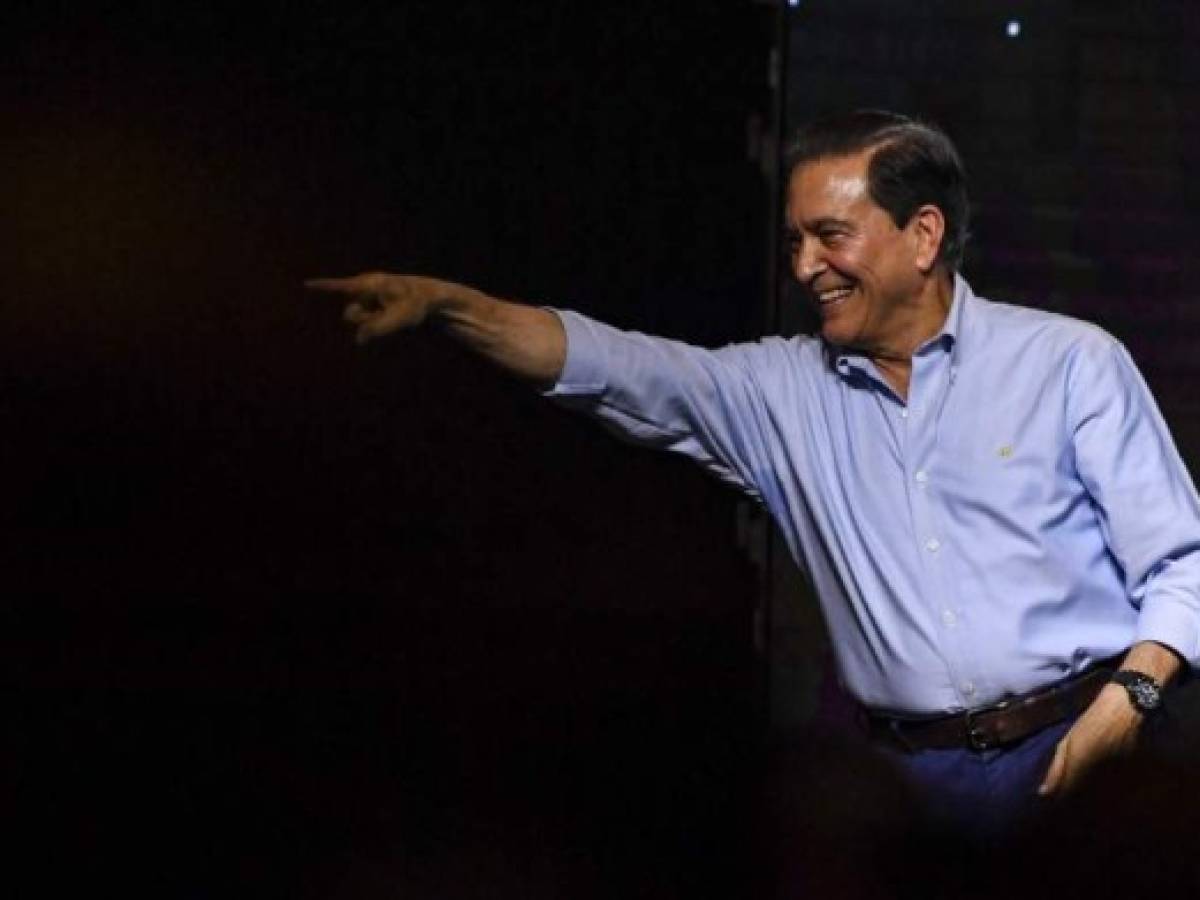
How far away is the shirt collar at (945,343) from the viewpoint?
1982 millimetres

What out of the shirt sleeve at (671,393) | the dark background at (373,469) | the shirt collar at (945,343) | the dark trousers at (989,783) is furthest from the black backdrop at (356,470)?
the shirt collar at (945,343)

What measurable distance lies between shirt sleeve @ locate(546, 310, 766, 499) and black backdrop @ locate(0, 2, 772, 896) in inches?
21.2

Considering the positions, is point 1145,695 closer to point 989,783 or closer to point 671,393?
point 989,783

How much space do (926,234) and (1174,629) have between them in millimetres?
540

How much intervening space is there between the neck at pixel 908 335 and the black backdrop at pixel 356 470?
25.6 inches

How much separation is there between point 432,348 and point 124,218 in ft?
1.59

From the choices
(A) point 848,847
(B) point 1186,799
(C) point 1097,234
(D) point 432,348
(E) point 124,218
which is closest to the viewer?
(B) point 1186,799

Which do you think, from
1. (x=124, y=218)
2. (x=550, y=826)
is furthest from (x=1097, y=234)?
(x=124, y=218)

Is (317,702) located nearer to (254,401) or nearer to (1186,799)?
(254,401)

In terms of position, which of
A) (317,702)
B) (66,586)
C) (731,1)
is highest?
(731,1)

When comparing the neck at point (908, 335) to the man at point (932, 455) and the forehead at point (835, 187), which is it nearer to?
the man at point (932, 455)

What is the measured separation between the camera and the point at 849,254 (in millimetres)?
1971

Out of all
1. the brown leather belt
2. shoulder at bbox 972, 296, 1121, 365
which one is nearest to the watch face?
the brown leather belt

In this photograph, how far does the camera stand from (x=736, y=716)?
2.74 metres
